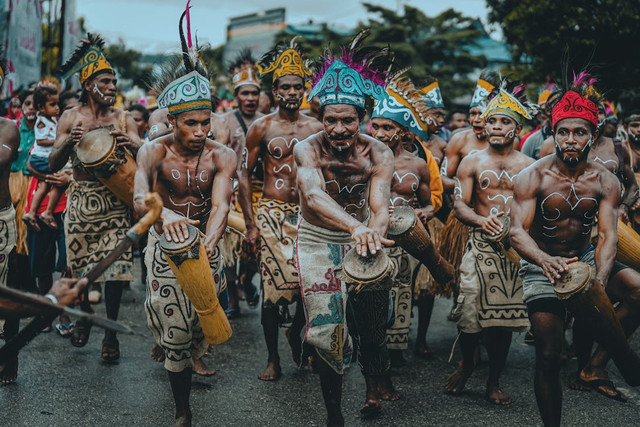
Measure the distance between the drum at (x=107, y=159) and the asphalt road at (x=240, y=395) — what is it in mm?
1493

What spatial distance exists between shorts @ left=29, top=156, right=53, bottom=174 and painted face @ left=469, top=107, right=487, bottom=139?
14.0 feet

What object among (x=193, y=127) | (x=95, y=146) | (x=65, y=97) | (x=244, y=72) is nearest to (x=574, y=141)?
(x=193, y=127)

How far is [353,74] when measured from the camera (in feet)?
14.9

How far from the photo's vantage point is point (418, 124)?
19.9 ft

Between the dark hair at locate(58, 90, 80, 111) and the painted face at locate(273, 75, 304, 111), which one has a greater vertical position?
the painted face at locate(273, 75, 304, 111)

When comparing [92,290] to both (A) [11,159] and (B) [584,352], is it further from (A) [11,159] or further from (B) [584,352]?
(B) [584,352]

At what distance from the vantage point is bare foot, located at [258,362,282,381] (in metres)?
5.59

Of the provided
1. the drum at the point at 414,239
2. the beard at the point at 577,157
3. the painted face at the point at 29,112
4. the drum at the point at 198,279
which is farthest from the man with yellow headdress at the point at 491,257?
the painted face at the point at 29,112

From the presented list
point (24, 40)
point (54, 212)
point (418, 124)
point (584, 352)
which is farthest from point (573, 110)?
point (24, 40)

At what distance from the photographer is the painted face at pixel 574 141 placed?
4.43m

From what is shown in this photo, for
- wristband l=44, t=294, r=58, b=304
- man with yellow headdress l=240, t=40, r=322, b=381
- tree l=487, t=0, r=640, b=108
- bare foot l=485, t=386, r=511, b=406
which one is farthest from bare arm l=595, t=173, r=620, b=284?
tree l=487, t=0, r=640, b=108

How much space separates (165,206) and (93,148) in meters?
1.02

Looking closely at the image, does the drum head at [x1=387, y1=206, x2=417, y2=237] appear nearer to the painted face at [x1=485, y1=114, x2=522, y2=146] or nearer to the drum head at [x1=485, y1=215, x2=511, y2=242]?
the drum head at [x1=485, y1=215, x2=511, y2=242]

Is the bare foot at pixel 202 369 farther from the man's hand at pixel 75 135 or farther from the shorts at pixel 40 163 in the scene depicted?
the shorts at pixel 40 163
